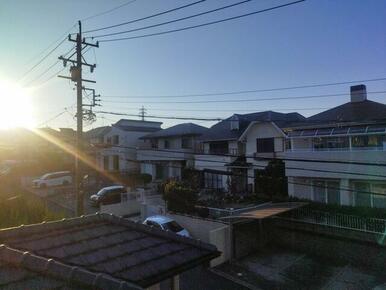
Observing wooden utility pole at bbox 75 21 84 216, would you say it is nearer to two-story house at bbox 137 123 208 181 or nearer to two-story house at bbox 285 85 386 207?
two-story house at bbox 285 85 386 207

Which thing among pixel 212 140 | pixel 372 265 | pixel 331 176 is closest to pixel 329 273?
pixel 372 265

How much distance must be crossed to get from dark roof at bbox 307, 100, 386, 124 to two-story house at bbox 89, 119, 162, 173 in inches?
966

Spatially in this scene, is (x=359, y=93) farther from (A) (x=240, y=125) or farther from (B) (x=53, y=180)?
(B) (x=53, y=180)

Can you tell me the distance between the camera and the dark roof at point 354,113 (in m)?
Result: 21.2

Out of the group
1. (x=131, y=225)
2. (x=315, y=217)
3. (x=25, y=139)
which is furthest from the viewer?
(x=25, y=139)

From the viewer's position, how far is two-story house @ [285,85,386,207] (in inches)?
786

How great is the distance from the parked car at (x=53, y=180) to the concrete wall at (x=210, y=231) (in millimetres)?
23319

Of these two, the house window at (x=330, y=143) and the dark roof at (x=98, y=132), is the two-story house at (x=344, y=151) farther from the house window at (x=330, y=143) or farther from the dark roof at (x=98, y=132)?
the dark roof at (x=98, y=132)

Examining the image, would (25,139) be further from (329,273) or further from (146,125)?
(329,273)

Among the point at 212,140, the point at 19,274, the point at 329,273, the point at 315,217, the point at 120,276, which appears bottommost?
the point at 329,273

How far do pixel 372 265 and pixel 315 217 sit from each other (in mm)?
3361

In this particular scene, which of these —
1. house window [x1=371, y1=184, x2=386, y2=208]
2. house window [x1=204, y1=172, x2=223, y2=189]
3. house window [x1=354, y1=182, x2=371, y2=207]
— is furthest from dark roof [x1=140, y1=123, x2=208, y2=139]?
house window [x1=371, y1=184, x2=386, y2=208]

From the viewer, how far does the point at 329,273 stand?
49.4 feet

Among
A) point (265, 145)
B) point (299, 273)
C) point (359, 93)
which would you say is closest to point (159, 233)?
point (299, 273)
